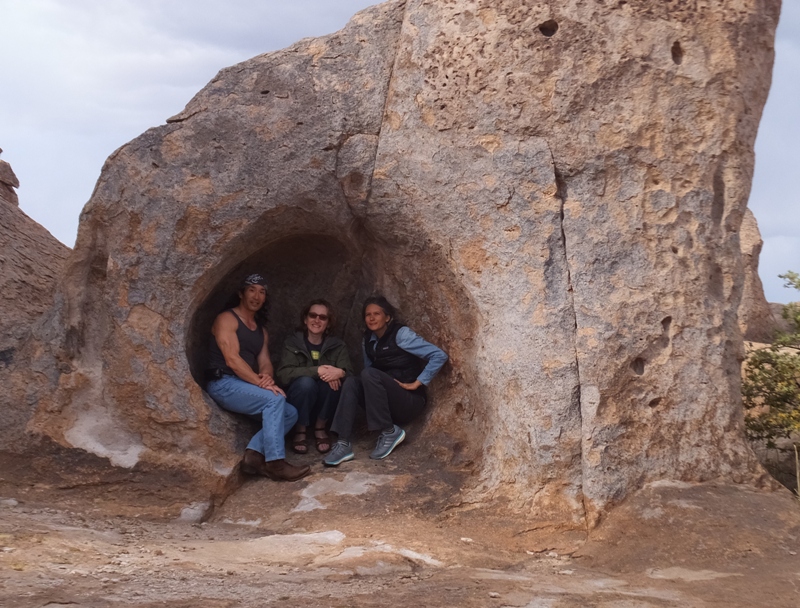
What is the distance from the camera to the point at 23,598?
9.31ft

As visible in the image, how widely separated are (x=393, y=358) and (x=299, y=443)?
0.84 metres

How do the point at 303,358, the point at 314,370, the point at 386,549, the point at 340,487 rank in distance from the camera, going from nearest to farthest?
the point at 386,549 → the point at 340,487 → the point at 314,370 → the point at 303,358

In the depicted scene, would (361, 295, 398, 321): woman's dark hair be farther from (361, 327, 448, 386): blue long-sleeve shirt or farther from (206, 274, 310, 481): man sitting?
(206, 274, 310, 481): man sitting

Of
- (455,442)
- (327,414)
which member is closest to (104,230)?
(327,414)

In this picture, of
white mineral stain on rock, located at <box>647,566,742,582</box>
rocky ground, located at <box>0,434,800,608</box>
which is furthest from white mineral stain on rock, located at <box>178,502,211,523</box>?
white mineral stain on rock, located at <box>647,566,742,582</box>

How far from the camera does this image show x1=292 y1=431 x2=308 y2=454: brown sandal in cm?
540

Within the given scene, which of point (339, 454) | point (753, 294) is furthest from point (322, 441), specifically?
point (753, 294)

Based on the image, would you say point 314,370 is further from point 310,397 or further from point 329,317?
point 329,317

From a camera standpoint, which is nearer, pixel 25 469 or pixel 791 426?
pixel 25 469

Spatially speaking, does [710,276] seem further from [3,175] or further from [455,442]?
[3,175]

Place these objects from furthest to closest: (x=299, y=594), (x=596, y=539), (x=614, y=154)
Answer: (x=614, y=154), (x=596, y=539), (x=299, y=594)

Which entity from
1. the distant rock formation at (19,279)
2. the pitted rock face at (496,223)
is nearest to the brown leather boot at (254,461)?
the pitted rock face at (496,223)

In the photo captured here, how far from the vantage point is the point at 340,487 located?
16.1 ft

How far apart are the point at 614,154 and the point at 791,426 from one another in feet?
8.37
